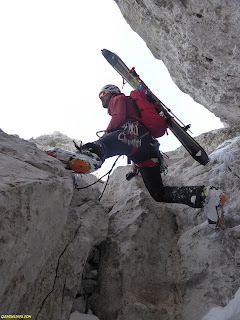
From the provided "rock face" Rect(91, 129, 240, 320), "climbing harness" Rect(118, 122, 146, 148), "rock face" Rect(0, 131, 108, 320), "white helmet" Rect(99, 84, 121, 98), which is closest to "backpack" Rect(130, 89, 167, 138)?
"climbing harness" Rect(118, 122, 146, 148)

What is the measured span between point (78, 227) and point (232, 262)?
2.44 m

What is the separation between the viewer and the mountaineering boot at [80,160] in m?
3.79

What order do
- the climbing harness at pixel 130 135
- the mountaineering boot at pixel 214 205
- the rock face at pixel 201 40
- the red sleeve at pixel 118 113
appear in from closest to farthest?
the mountaineering boot at pixel 214 205 → the climbing harness at pixel 130 135 → the red sleeve at pixel 118 113 → the rock face at pixel 201 40

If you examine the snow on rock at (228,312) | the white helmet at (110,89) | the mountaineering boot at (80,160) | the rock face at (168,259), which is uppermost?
the white helmet at (110,89)

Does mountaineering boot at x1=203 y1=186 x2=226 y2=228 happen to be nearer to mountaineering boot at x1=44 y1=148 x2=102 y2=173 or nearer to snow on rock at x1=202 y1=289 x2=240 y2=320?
snow on rock at x1=202 y1=289 x2=240 y2=320

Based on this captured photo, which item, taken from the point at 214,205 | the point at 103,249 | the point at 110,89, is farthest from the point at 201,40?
the point at 103,249

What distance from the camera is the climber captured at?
393 centimetres

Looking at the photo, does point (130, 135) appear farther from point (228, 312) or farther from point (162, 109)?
point (228, 312)

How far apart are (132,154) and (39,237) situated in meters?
2.60

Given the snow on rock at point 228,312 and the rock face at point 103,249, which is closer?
the rock face at point 103,249

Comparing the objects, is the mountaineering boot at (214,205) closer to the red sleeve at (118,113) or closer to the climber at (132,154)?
the climber at (132,154)

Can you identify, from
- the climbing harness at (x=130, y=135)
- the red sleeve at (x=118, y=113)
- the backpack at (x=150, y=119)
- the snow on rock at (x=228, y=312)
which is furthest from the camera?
the backpack at (x=150, y=119)

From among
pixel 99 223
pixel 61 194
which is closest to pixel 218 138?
pixel 99 223

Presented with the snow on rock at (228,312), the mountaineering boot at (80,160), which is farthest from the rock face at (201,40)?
the snow on rock at (228,312)
